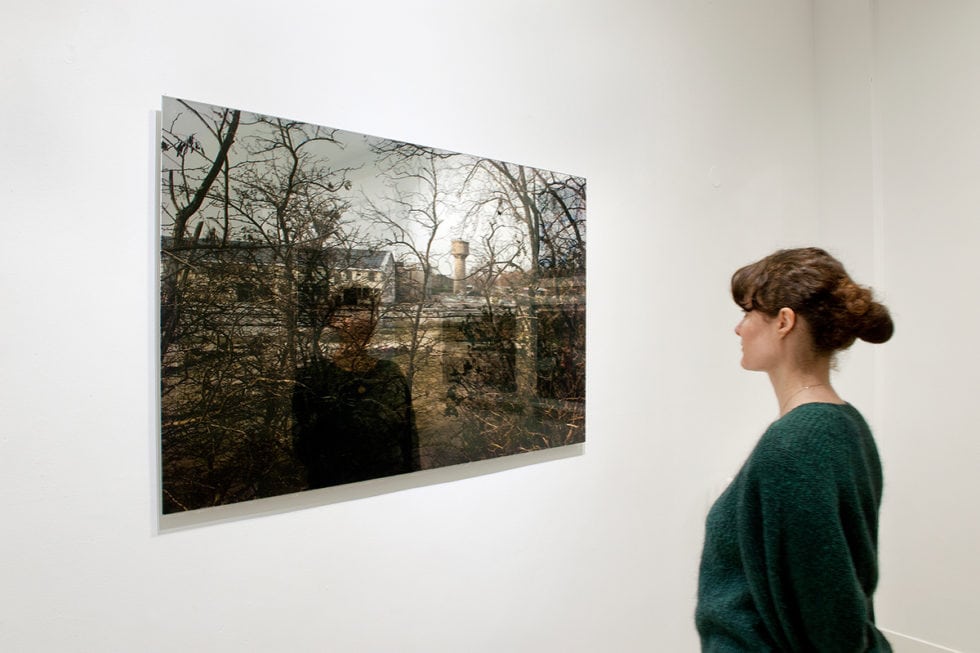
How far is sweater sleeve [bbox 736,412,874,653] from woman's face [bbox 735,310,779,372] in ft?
0.68

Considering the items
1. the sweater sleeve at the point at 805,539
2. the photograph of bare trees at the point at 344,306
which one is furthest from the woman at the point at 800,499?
the photograph of bare trees at the point at 344,306

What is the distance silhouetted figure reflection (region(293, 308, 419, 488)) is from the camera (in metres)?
1.45

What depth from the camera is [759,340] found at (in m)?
1.33

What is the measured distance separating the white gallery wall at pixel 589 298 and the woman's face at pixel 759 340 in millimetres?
732

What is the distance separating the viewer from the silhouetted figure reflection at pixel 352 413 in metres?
1.45

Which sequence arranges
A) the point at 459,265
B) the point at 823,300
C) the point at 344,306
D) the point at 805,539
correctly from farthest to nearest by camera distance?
1. the point at 459,265
2. the point at 344,306
3. the point at 823,300
4. the point at 805,539

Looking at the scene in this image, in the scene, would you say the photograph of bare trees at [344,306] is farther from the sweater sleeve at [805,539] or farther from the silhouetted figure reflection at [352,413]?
the sweater sleeve at [805,539]

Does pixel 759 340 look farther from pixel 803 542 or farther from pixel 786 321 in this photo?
pixel 803 542

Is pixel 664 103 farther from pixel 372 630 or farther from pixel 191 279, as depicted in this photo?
pixel 372 630

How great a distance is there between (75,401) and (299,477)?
49 centimetres

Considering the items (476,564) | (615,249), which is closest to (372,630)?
(476,564)

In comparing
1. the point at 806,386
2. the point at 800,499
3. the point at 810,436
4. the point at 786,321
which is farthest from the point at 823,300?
the point at 800,499

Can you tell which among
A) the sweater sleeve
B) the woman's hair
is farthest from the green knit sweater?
the woman's hair

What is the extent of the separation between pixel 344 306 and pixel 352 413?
271 millimetres
